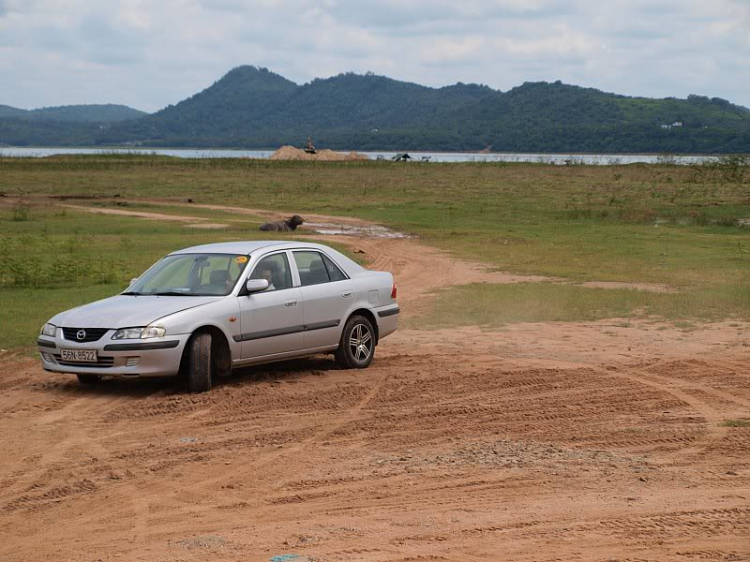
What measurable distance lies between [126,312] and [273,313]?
1525 millimetres

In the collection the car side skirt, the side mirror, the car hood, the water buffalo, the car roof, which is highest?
the car roof

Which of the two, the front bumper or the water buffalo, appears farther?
the water buffalo

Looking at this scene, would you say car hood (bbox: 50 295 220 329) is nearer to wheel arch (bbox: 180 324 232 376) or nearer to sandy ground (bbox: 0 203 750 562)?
wheel arch (bbox: 180 324 232 376)

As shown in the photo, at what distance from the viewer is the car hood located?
419 inches

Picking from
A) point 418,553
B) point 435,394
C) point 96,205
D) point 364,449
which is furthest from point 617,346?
point 96,205

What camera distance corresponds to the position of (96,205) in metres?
41.9

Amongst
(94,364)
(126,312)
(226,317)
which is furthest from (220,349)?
(94,364)

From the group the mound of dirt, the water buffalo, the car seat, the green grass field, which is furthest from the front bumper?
the mound of dirt

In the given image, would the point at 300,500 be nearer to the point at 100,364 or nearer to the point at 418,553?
the point at 418,553

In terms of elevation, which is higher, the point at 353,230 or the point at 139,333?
the point at 139,333

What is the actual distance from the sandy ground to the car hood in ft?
2.33

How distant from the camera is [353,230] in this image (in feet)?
109

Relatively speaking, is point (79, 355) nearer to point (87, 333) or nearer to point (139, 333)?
point (87, 333)

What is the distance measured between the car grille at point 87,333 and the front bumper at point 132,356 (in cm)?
5
